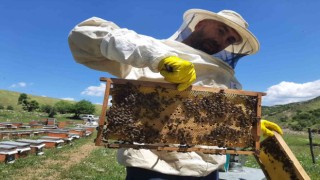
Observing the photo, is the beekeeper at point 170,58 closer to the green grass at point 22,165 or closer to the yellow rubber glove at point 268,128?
the yellow rubber glove at point 268,128

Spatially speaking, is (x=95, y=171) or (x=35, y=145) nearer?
A: (x=95, y=171)

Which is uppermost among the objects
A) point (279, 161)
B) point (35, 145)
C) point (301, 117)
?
point (301, 117)

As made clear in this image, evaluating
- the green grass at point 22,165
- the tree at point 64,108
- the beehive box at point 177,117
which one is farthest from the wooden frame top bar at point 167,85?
the tree at point 64,108

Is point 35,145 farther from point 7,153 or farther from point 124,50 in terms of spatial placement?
point 124,50

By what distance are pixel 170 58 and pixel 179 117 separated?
1.43ft

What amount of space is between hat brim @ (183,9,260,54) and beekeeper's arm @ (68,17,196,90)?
0.64 meters

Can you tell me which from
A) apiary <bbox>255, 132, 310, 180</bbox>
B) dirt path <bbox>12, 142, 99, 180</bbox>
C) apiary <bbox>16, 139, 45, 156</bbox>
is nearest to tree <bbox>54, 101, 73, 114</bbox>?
apiary <bbox>16, 139, 45, 156</bbox>

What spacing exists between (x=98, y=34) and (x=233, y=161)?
140 inches

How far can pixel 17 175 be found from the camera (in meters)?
8.51

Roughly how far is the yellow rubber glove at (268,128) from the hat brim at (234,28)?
65 cm

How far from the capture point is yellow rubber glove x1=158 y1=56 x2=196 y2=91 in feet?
6.38

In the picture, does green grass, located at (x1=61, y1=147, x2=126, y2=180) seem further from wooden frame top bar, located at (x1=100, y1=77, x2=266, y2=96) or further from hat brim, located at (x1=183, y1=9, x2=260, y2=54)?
wooden frame top bar, located at (x1=100, y1=77, x2=266, y2=96)

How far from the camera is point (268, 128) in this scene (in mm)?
2803

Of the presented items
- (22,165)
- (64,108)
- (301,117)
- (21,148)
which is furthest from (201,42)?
(64,108)
